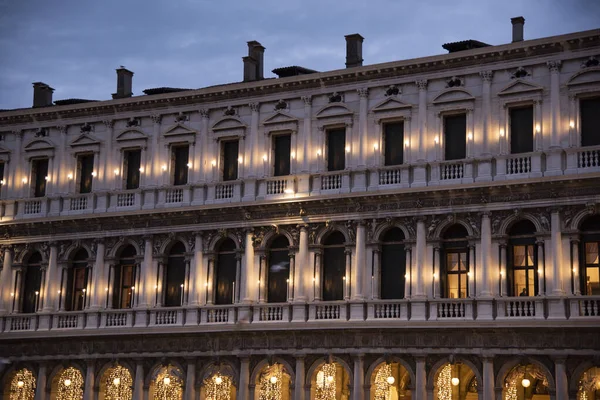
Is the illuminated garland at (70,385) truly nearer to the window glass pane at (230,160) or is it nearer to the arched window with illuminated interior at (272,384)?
the arched window with illuminated interior at (272,384)

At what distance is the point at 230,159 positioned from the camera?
41.6 metres

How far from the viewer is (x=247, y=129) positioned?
4112 centimetres

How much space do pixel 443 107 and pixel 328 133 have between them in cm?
414

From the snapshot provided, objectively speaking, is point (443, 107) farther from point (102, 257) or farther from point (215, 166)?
point (102, 257)

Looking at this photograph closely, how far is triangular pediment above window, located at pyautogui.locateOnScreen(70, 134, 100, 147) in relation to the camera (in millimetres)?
43812

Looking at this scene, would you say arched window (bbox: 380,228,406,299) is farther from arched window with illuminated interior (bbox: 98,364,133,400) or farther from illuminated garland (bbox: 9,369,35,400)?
illuminated garland (bbox: 9,369,35,400)

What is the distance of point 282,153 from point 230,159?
6.51 ft

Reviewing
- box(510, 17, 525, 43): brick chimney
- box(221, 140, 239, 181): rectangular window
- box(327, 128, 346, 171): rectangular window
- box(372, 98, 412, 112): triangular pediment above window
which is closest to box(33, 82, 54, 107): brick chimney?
box(221, 140, 239, 181): rectangular window

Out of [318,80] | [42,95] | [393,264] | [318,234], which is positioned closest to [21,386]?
[42,95]

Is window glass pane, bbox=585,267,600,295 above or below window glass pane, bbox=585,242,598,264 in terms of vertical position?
below

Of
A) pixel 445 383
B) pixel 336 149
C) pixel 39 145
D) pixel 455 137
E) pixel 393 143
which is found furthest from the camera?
pixel 39 145

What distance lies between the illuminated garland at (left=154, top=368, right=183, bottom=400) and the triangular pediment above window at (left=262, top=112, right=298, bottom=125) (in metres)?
8.81

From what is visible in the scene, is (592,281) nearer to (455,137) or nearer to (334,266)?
(455,137)

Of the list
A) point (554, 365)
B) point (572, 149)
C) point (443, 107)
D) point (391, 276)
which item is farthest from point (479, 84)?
point (554, 365)
